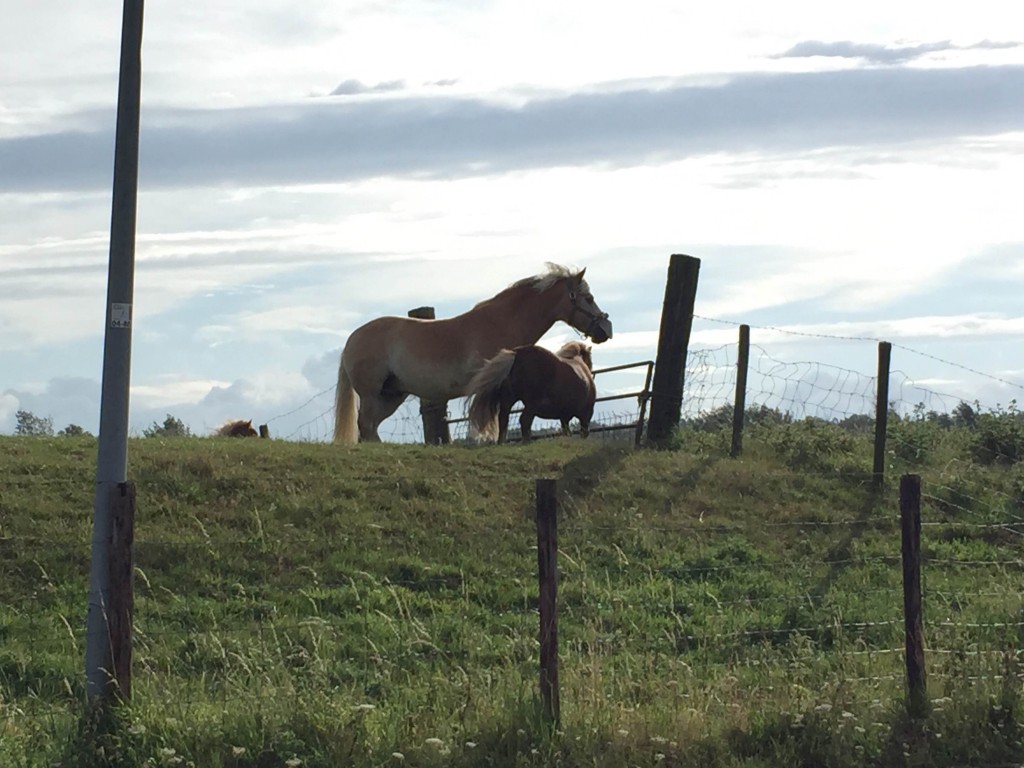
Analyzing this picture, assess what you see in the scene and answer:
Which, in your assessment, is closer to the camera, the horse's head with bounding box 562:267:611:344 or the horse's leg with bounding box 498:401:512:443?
the horse's leg with bounding box 498:401:512:443

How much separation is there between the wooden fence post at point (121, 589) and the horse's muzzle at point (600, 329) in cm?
1284

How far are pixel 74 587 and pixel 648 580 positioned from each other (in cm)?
456

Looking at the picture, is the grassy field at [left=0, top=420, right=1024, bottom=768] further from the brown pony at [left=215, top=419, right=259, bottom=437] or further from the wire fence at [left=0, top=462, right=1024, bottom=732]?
the brown pony at [left=215, top=419, right=259, bottom=437]

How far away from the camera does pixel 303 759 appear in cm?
663

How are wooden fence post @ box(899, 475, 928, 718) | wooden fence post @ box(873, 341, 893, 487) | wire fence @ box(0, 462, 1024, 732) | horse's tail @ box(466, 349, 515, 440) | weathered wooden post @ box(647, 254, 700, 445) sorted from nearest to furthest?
wooden fence post @ box(899, 475, 928, 718)
wire fence @ box(0, 462, 1024, 732)
wooden fence post @ box(873, 341, 893, 487)
weathered wooden post @ box(647, 254, 700, 445)
horse's tail @ box(466, 349, 515, 440)

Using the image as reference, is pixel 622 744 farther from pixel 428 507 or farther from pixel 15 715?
pixel 428 507

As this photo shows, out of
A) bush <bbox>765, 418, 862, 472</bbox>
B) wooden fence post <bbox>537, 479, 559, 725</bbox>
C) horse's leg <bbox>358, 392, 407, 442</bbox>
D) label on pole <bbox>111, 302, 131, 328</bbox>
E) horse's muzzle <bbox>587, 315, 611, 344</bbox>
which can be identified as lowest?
wooden fence post <bbox>537, 479, 559, 725</bbox>

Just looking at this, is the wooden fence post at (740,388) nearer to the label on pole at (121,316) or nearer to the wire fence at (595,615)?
the wire fence at (595,615)

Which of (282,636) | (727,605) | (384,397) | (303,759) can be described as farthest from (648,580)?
(384,397)

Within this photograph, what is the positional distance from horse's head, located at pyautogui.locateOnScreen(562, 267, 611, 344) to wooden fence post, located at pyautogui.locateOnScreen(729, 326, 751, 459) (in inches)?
130

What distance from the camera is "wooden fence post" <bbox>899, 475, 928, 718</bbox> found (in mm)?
7664

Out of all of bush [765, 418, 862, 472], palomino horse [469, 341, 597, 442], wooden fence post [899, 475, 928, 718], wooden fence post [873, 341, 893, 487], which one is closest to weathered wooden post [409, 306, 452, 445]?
palomino horse [469, 341, 597, 442]

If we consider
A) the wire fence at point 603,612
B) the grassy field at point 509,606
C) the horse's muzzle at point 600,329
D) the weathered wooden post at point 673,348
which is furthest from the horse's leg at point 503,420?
the wire fence at point 603,612

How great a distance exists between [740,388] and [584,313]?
12.1 feet
